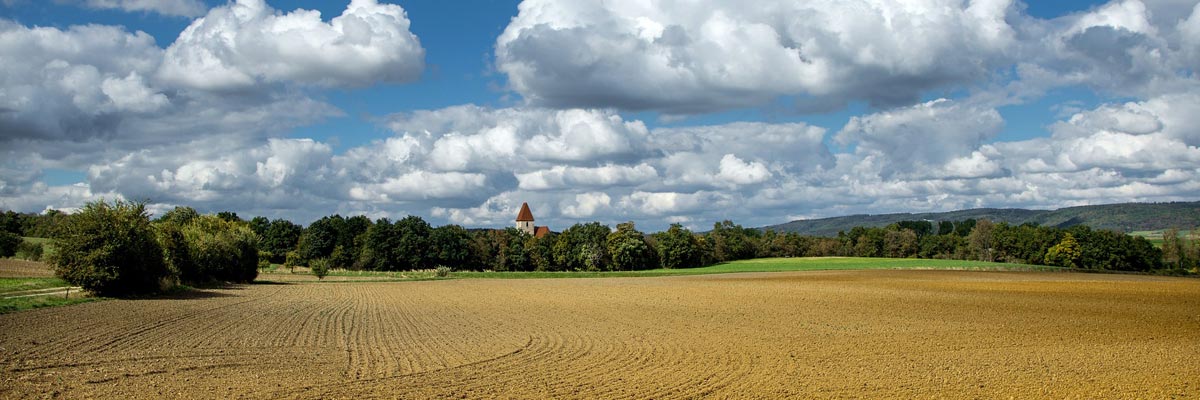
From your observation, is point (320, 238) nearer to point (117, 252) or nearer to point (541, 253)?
point (541, 253)

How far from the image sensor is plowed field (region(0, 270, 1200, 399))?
48.2 ft

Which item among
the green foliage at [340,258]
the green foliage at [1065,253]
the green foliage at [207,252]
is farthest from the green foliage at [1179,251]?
the green foliage at [340,258]

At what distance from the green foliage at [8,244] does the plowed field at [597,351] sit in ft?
186

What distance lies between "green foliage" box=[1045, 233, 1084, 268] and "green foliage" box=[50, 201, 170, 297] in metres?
112

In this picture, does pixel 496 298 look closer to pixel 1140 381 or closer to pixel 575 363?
pixel 575 363

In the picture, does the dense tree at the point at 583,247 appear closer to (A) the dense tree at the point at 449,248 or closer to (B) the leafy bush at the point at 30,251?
(A) the dense tree at the point at 449,248

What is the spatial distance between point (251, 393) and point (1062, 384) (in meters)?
15.5

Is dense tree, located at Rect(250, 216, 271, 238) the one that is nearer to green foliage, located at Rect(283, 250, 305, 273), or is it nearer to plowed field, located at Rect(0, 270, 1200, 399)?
green foliage, located at Rect(283, 250, 305, 273)

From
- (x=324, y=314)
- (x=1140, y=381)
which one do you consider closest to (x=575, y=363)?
(x=1140, y=381)

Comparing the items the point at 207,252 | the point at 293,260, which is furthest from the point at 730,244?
the point at 207,252

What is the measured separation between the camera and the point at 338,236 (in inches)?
4823

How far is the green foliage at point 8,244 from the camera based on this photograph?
7696cm

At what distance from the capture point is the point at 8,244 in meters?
78.8

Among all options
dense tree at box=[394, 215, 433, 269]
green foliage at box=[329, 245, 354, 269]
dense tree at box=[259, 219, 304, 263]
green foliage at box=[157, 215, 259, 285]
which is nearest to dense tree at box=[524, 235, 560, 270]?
dense tree at box=[394, 215, 433, 269]
